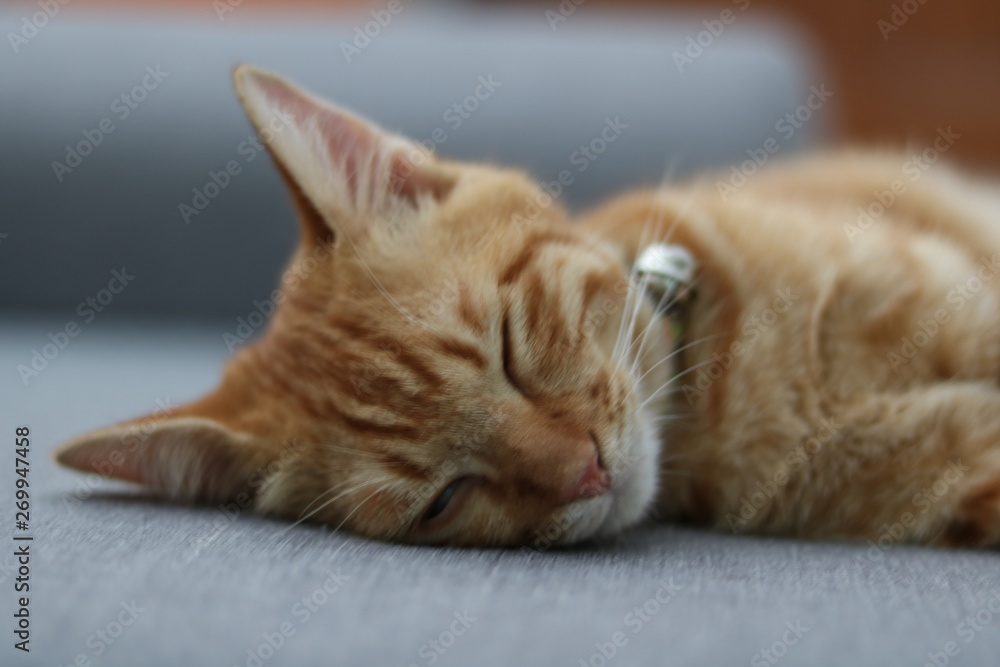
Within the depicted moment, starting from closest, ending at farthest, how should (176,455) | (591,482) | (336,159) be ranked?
(591,482)
(176,455)
(336,159)

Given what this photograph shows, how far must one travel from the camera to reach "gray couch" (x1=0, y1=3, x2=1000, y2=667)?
930mm

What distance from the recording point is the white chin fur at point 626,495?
1318 mm

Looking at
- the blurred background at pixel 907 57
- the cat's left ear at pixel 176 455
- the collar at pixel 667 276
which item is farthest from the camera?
the blurred background at pixel 907 57

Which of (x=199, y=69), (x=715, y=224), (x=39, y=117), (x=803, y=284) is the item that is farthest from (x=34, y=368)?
(x=803, y=284)

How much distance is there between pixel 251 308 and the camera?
348cm

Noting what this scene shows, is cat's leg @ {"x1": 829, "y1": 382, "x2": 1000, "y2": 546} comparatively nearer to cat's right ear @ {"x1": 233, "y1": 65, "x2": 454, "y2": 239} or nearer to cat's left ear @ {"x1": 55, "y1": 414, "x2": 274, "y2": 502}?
cat's right ear @ {"x1": 233, "y1": 65, "x2": 454, "y2": 239}

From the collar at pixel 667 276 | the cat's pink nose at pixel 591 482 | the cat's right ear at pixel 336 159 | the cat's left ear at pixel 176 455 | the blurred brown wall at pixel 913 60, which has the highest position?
the blurred brown wall at pixel 913 60

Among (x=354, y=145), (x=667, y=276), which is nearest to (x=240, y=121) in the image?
(x=354, y=145)

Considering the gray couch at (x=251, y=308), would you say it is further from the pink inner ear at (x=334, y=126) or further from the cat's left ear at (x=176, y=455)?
the pink inner ear at (x=334, y=126)

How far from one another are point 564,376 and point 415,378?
0.84ft

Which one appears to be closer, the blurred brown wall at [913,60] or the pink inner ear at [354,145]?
the pink inner ear at [354,145]

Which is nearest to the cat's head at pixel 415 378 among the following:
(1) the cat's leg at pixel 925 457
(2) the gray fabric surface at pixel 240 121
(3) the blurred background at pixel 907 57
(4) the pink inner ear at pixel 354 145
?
(4) the pink inner ear at pixel 354 145

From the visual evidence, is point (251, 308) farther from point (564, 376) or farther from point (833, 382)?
point (833, 382)

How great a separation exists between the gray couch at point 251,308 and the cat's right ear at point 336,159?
2.00ft
